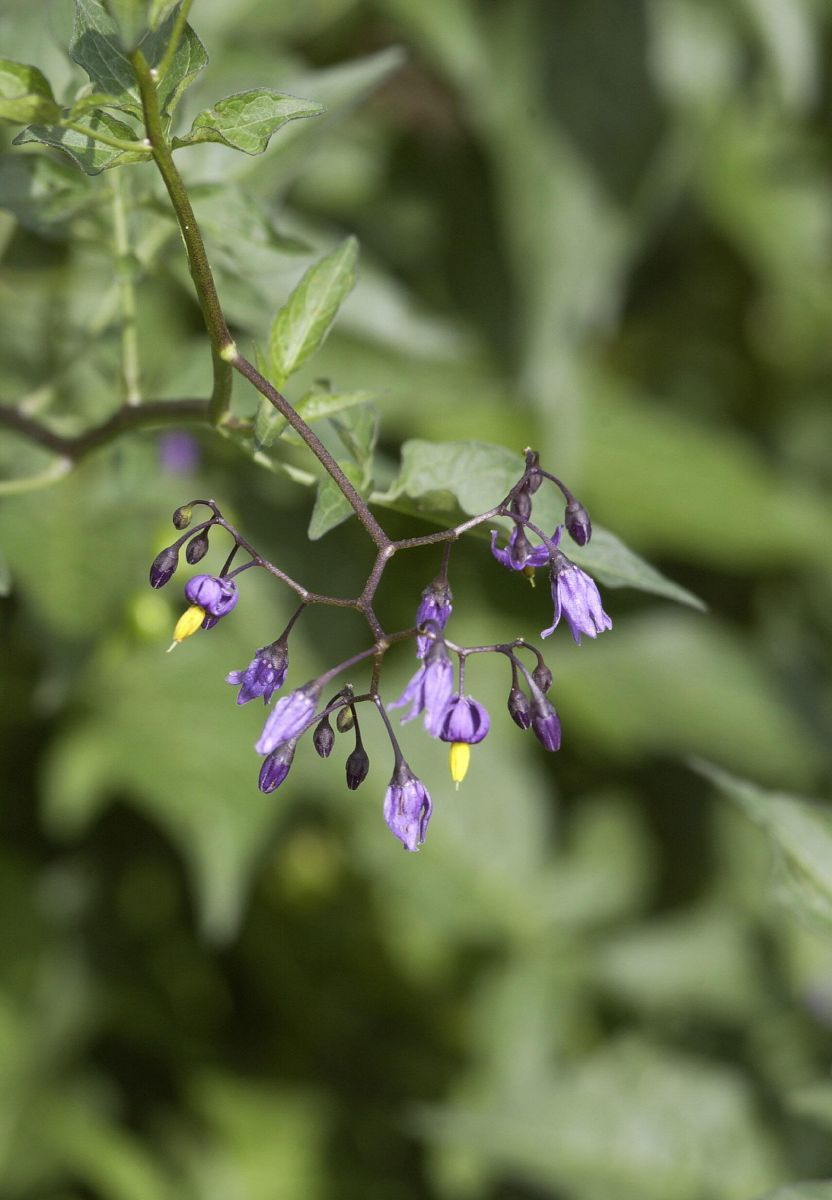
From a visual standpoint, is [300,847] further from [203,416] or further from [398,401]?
[203,416]

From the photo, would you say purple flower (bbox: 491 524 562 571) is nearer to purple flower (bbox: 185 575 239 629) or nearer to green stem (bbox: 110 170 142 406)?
purple flower (bbox: 185 575 239 629)

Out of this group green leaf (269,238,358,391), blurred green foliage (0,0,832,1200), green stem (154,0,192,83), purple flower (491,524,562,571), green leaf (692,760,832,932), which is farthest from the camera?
blurred green foliage (0,0,832,1200)

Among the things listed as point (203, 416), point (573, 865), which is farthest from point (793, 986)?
point (203, 416)

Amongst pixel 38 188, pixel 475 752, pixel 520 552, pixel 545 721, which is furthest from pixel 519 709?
pixel 475 752

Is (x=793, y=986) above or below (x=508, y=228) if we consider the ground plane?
below

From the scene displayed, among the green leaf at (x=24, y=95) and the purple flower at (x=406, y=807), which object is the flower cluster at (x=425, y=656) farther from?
the green leaf at (x=24, y=95)

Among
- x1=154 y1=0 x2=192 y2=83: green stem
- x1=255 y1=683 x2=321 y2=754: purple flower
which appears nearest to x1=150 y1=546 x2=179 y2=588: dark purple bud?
x1=255 y1=683 x2=321 y2=754: purple flower

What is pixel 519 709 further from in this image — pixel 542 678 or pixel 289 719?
pixel 289 719
